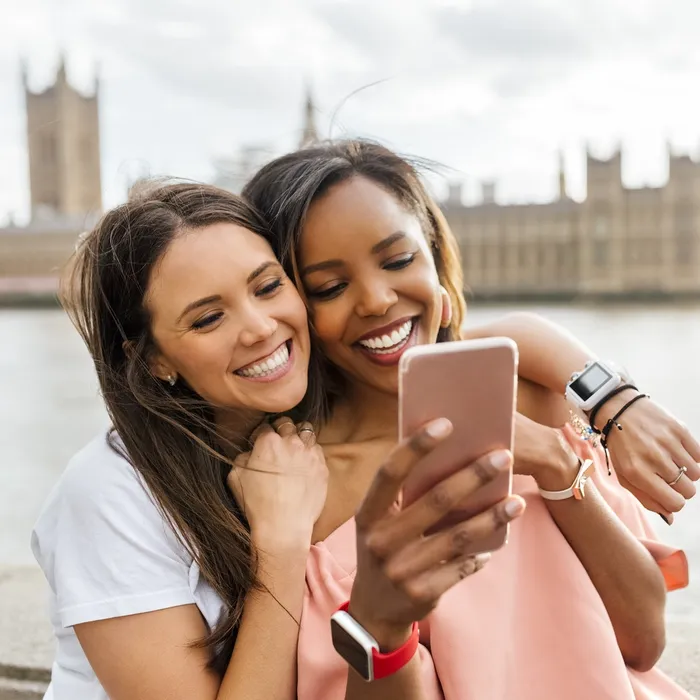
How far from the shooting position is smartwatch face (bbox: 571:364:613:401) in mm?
1305

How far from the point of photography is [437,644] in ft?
3.51

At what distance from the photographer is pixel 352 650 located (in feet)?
2.80

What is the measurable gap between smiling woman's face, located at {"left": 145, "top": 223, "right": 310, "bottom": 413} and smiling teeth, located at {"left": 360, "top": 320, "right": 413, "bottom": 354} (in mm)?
126

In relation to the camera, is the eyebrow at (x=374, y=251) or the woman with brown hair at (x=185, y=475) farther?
the eyebrow at (x=374, y=251)

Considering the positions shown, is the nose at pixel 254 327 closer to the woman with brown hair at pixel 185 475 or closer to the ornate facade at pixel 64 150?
the woman with brown hair at pixel 185 475

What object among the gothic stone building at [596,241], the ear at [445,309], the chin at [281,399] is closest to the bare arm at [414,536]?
the chin at [281,399]

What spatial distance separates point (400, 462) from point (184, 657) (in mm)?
508

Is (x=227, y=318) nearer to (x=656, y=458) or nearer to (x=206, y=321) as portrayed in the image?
(x=206, y=321)

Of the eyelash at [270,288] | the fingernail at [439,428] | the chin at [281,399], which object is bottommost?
the chin at [281,399]

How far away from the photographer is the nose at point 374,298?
3.99 feet

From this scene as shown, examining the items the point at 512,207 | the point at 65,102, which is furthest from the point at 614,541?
the point at 65,102

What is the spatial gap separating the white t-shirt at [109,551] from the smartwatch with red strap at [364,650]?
30 centimetres

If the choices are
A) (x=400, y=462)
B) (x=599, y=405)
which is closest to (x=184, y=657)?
(x=400, y=462)

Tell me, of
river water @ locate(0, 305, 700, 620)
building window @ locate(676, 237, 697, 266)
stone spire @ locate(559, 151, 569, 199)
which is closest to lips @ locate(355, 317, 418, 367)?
river water @ locate(0, 305, 700, 620)
